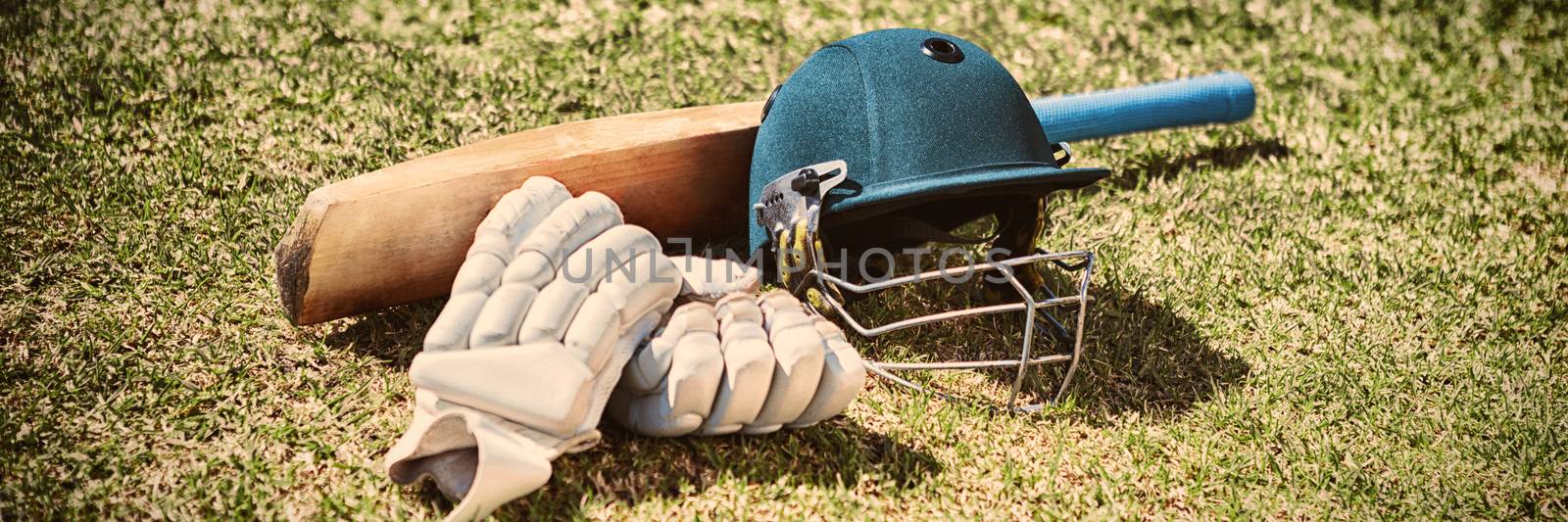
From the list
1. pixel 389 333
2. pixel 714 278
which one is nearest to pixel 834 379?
pixel 714 278

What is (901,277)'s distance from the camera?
273cm

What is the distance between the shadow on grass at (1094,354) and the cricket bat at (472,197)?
1.82 ft

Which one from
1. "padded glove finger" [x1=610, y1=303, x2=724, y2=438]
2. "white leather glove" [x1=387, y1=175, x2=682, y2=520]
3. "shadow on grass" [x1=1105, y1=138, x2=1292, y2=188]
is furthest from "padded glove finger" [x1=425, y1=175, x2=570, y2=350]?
"shadow on grass" [x1=1105, y1=138, x2=1292, y2=188]

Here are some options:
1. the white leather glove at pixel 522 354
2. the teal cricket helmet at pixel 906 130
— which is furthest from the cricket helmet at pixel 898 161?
the white leather glove at pixel 522 354

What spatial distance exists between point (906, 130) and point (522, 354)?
3.27 ft

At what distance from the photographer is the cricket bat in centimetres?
255

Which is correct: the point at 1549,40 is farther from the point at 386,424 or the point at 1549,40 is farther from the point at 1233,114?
the point at 386,424

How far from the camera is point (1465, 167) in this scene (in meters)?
3.98

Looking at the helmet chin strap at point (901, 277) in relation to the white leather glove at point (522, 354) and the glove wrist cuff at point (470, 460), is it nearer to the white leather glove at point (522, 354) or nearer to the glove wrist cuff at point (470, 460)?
the white leather glove at point (522, 354)

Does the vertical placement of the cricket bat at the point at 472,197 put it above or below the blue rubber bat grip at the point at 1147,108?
above

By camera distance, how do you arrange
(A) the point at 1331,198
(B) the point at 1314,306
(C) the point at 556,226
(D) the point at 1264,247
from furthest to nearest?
(A) the point at 1331,198
(D) the point at 1264,247
(B) the point at 1314,306
(C) the point at 556,226

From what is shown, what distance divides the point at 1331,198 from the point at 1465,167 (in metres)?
0.63

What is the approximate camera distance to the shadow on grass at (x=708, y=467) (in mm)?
2291

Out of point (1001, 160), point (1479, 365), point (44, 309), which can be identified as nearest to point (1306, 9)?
point (1479, 365)
